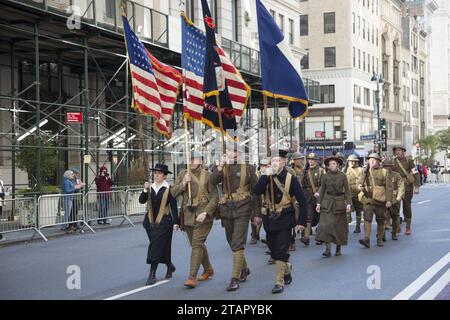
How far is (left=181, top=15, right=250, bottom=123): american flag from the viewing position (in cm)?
1081

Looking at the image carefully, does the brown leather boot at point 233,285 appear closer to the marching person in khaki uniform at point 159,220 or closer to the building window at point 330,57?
the marching person in khaki uniform at point 159,220

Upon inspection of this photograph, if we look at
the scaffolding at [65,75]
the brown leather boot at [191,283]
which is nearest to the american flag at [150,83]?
the brown leather boot at [191,283]

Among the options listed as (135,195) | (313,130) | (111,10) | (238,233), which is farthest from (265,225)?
(313,130)

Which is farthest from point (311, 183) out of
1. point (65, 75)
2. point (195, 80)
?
point (65, 75)

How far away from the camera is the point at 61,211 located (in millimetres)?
17578

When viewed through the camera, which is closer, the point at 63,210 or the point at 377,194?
the point at 377,194

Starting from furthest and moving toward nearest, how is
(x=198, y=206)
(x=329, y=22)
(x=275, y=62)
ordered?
1. (x=329, y=22)
2. (x=275, y=62)
3. (x=198, y=206)

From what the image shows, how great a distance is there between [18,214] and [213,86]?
804 centimetres

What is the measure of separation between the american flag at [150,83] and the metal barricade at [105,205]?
608 cm

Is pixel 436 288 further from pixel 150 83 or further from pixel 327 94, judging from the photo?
pixel 327 94

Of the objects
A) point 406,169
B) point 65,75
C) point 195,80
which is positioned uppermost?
point 65,75

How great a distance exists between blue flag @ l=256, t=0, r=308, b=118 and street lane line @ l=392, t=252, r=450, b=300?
2893 mm

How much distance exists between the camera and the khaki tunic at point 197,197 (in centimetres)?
966

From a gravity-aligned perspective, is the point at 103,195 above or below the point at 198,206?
below
